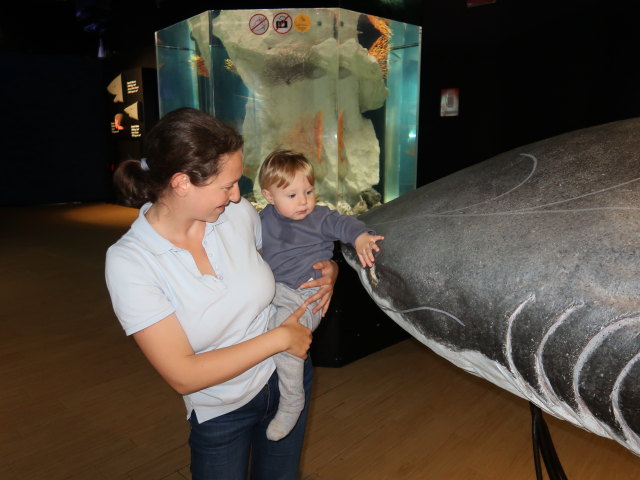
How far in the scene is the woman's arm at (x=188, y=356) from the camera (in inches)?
36.7

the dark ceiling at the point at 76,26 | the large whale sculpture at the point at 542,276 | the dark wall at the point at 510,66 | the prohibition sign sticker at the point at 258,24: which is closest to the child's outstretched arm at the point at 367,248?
the large whale sculpture at the point at 542,276

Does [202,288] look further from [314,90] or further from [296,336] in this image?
[314,90]

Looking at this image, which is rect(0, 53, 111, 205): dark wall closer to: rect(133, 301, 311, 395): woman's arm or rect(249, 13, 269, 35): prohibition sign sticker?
rect(249, 13, 269, 35): prohibition sign sticker

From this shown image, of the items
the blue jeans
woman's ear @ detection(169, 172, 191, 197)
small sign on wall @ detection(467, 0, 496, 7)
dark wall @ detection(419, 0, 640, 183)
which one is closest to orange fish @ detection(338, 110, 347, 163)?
dark wall @ detection(419, 0, 640, 183)

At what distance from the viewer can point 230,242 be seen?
3.67 ft

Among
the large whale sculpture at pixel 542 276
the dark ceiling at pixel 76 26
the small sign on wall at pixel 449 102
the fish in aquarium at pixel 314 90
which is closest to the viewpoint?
the large whale sculpture at pixel 542 276

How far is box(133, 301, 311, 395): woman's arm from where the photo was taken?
0.93 meters

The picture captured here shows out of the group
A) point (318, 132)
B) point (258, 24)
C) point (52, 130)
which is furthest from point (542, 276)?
point (52, 130)

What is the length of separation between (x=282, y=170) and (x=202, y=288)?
388 millimetres

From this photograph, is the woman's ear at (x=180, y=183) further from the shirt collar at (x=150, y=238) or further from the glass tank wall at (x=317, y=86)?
the glass tank wall at (x=317, y=86)

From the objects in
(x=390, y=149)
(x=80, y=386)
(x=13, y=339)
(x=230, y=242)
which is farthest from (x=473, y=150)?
(x=13, y=339)

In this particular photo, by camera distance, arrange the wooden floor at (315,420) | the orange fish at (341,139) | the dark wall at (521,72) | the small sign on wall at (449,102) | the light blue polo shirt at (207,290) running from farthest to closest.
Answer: the small sign on wall at (449,102) → the orange fish at (341,139) → the dark wall at (521,72) → the wooden floor at (315,420) → the light blue polo shirt at (207,290)

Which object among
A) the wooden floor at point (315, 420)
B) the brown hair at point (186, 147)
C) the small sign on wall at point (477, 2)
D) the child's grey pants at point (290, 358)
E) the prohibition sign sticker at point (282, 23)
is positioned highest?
the small sign on wall at point (477, 2)

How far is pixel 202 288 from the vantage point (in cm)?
101
